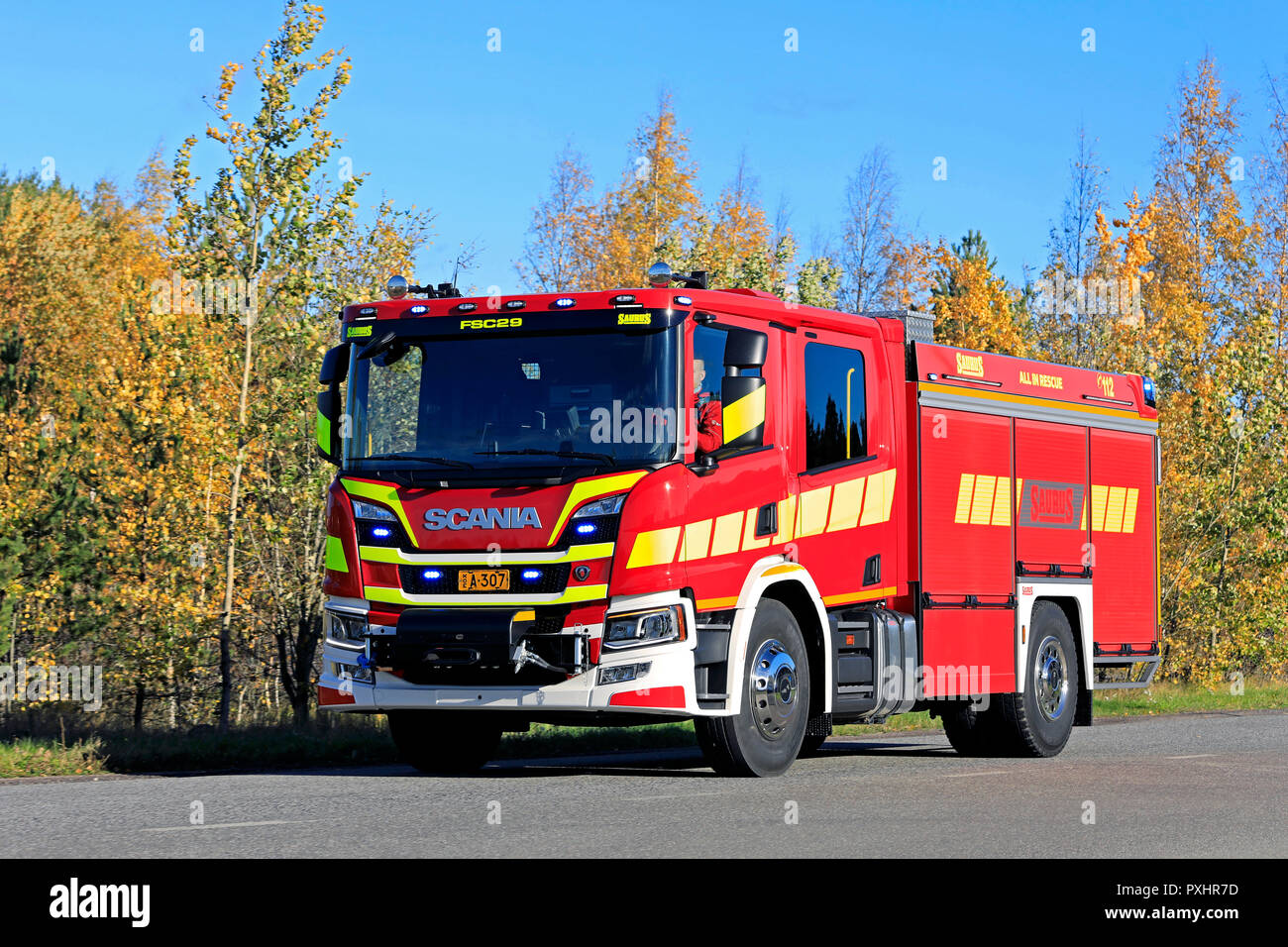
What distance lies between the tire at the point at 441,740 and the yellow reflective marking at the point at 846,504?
299cm

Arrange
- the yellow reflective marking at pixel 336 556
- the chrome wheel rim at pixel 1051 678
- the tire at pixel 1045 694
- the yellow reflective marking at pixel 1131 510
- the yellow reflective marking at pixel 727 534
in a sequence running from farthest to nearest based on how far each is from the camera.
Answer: the yellow reflective marking at pixel 1131 510, the chrome wheel rim at pixel 1051 678, the tire at pixel 1045 694, the yellow reflective marking at pixel 336 556, the yellow reflective marking at pixel 727 534

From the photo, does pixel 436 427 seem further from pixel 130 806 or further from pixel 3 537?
pixel 3 537

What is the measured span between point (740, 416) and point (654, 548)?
3.64 feet

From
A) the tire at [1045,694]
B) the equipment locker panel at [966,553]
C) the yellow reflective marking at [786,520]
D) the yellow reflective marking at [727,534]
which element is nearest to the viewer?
the yellow reflective marking at [727,534]

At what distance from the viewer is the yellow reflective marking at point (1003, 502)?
582 inches

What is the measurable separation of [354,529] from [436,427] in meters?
0.90

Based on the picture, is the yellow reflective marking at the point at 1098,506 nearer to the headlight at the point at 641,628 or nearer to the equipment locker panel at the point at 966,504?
the equipment locker panel at the point at 966,504

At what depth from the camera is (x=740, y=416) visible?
11.4 meters

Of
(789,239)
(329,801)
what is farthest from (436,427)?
(789,239)

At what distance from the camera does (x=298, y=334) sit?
21.0m

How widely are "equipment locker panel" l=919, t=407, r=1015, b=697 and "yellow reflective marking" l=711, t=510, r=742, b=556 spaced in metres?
2.62

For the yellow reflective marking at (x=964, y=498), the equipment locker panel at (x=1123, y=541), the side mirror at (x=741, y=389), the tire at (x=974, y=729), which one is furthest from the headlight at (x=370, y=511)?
the equipment locker panel at (x=1123, y=541)
